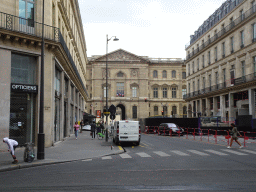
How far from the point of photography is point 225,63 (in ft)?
159

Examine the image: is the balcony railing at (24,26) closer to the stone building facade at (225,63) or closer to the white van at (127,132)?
the white van at (127,132)

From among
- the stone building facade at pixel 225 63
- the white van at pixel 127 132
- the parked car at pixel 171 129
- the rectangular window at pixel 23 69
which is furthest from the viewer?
the stone building facade at pixel 225 63

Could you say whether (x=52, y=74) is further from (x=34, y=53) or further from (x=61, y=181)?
(x=61, y=181)

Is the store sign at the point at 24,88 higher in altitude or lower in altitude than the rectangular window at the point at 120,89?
lower

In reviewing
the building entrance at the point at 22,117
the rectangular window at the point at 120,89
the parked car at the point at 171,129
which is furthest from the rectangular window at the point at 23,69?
the rectangular window at the point at 120,89

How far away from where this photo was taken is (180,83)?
92.6 m

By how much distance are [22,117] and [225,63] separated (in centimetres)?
3618

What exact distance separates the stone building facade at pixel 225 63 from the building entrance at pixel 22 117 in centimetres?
2830

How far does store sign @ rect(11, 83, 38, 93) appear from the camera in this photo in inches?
758

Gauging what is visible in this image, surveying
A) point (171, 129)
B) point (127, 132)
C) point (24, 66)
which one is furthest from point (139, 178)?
point (171, 129)

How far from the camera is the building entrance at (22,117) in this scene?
1952cm

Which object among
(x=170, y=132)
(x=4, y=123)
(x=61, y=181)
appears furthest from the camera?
(x=170, y=132)

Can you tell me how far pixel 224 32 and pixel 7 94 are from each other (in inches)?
1491

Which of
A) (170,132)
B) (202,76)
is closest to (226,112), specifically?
(202,76)
